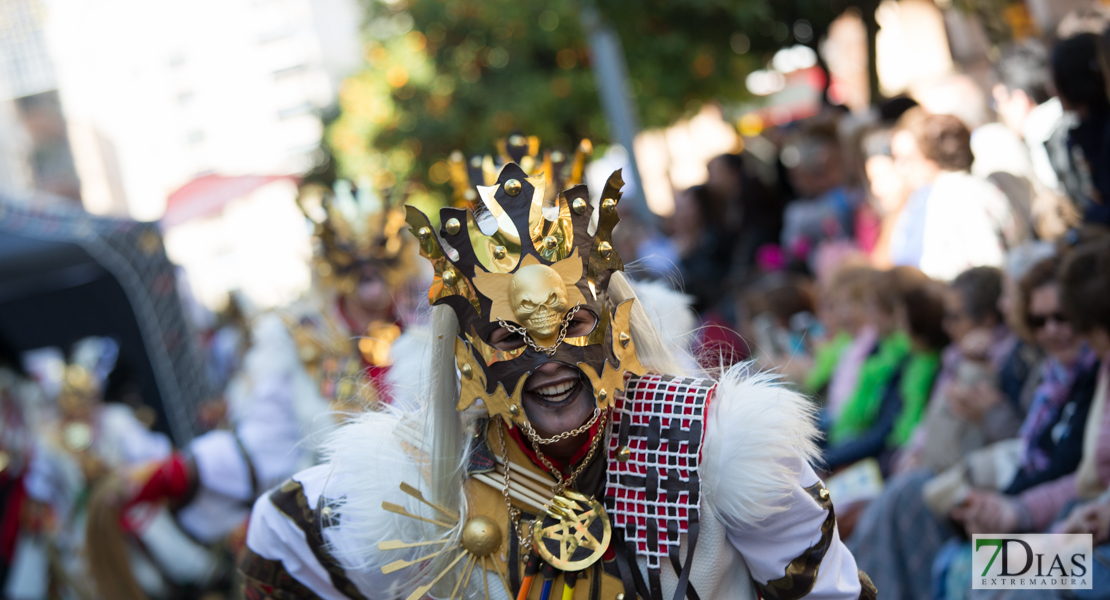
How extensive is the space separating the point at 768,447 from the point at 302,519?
1113 mm

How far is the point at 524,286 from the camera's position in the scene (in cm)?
212

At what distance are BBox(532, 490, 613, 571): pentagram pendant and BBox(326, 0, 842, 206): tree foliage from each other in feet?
12.0

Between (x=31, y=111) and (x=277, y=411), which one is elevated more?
(x=31, y=111)

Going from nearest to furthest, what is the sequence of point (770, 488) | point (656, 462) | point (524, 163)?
point (770, 488) → point (656, 462) → point (524, 163)

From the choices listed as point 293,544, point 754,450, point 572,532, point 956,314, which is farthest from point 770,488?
point 956,314

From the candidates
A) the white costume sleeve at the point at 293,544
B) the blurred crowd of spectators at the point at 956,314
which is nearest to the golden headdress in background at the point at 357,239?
the blurred crowd of spectators at the point at 956,314

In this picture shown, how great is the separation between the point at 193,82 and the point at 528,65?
50021 mm

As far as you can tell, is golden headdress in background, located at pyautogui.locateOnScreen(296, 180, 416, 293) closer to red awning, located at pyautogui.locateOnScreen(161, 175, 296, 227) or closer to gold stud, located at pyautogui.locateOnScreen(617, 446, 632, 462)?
gold stud, located at pyautogui.locateOnScreen(617, 446, 632, 462)

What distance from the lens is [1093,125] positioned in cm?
403

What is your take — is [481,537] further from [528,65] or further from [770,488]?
[528,65]

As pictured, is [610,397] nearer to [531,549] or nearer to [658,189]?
[531,549]

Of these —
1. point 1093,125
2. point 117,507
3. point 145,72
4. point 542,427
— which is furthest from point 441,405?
Result: point 145,72

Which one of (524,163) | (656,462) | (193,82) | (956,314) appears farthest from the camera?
(193,82)

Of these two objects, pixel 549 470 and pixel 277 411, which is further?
pixel 277 411
